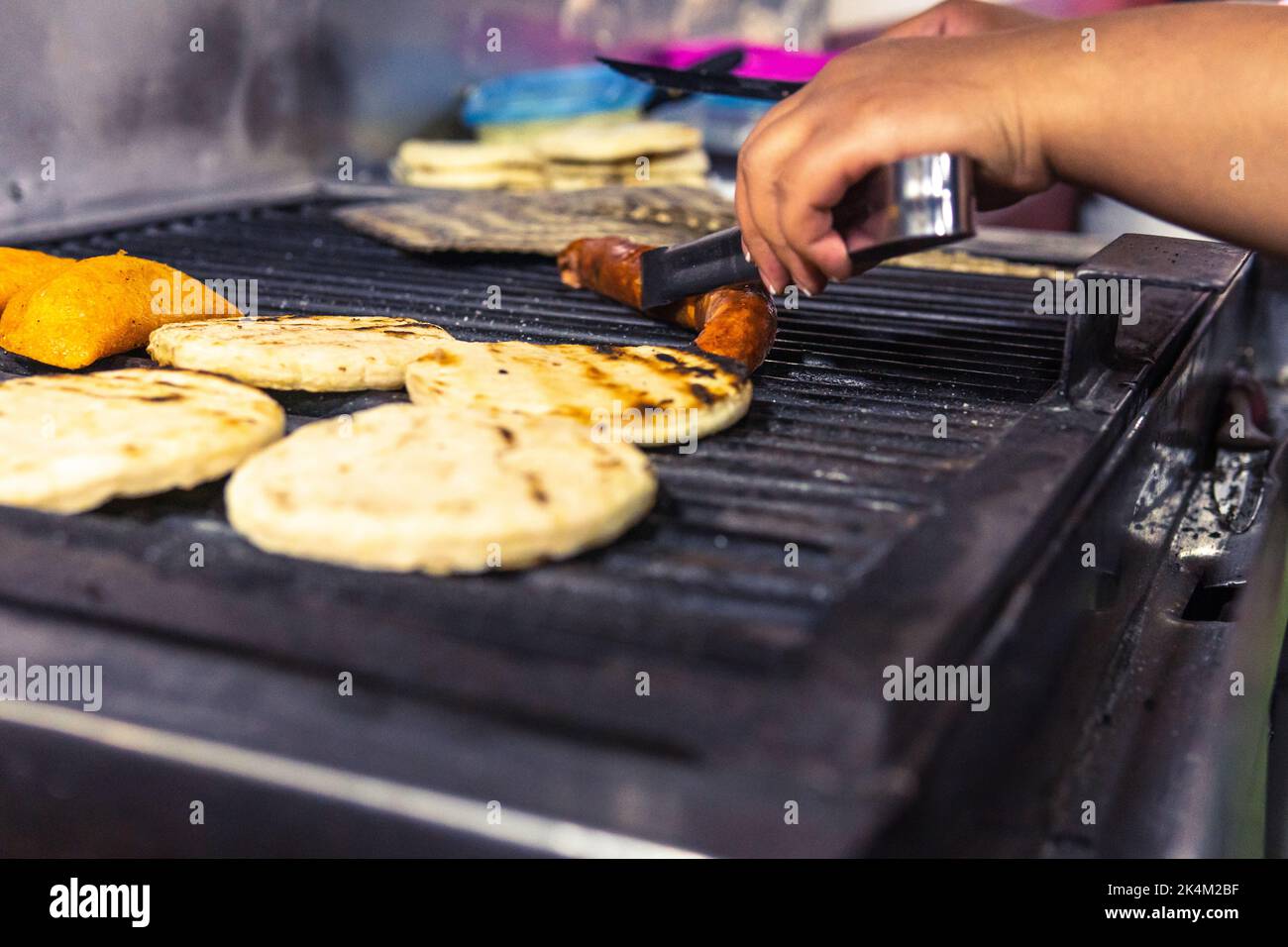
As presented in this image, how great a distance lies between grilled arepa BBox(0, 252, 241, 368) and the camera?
190 centimetres

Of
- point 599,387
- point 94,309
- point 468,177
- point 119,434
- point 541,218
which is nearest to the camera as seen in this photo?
point 119,434

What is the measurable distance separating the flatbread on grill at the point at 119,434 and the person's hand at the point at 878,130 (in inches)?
28.4

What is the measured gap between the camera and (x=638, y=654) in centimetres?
100

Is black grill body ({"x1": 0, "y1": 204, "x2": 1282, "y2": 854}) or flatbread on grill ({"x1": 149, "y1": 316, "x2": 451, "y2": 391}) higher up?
flatbread on grill ({"x1": 149, "y1": 316, "x2": 451, "y2": 391})

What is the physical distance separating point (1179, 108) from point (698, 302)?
2.89 ft

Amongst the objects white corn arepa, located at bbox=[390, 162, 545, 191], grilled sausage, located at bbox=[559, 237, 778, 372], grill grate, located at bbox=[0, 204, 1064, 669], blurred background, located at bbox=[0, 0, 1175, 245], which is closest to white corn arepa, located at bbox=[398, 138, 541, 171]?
white corn arepa, located at bbox=[390, 162, 545, 191]

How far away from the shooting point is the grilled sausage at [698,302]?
1.93 metres

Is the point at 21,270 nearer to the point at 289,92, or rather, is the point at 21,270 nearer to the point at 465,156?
the point at 289,92

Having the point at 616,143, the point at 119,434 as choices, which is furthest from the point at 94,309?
the point at 616,143

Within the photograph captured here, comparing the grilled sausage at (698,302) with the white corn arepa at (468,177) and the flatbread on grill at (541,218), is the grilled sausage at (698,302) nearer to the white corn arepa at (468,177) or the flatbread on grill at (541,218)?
the flatbread on grill at (541,218)

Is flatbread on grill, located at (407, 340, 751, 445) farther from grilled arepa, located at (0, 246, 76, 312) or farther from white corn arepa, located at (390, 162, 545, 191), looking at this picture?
white corn arepa, located at (390, 162, 545, 191)

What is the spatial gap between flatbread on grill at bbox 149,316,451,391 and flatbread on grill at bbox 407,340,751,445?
0.08 m

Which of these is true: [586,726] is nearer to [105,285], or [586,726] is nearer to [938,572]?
[938,572]
